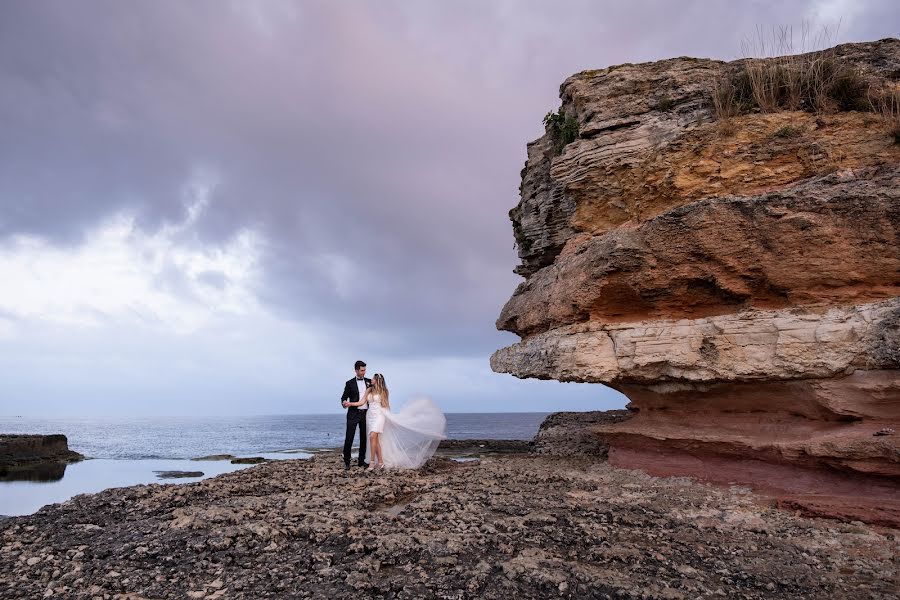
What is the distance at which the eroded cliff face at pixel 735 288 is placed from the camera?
847 cm

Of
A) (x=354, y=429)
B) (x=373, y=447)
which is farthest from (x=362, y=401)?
(x=373, y=447)

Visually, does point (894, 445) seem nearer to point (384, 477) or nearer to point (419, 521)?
point (419, 521)

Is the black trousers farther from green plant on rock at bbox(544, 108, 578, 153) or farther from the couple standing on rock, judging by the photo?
green plant on rock at bbox(544, 108, 578, 153)

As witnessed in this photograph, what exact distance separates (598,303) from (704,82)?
5900mm

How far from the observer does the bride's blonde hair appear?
13.4m

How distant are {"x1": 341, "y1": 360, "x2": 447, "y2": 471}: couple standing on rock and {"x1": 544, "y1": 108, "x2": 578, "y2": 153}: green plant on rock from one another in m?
8.22

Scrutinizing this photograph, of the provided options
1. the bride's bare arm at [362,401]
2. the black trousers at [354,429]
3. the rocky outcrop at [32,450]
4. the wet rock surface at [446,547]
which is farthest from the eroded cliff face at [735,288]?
the rocky outcrop at [32,450]

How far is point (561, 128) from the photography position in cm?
1549

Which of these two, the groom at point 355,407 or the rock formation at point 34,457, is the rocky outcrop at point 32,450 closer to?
the rock formation at point 34,457

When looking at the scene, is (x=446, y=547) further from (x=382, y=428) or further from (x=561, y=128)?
(x=561, y=128)

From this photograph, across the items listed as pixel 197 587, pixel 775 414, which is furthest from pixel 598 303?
pixel 197 587

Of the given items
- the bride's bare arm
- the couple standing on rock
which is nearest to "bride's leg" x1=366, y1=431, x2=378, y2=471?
the couple standing on rock

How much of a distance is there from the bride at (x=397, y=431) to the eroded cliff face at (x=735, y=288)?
2.52 metres

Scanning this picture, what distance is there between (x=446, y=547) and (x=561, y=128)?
12435 millimetres
